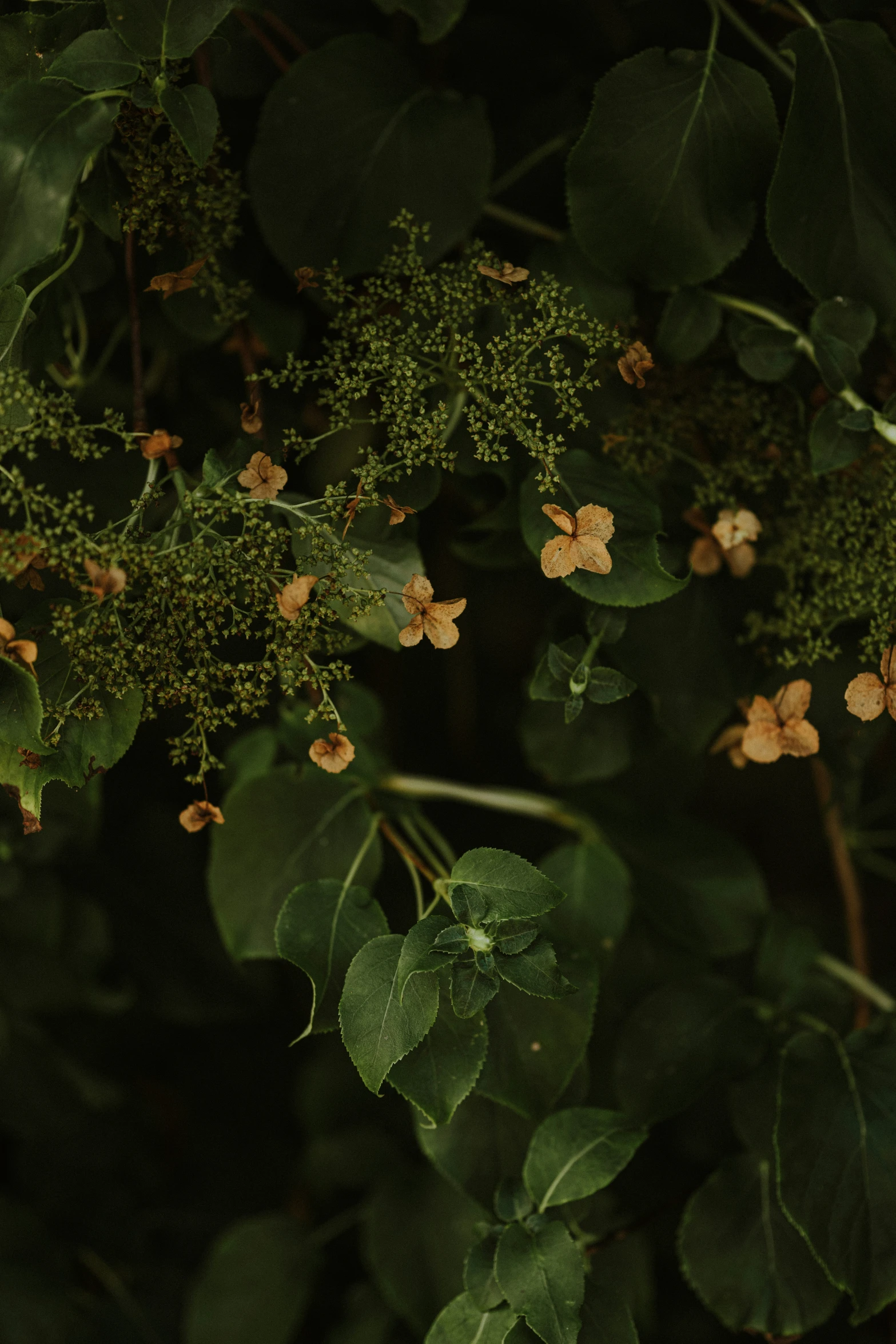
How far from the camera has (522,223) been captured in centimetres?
66

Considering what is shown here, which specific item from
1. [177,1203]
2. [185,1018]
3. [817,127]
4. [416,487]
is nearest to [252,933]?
[416,487]

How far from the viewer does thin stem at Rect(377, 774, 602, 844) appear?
760 mm

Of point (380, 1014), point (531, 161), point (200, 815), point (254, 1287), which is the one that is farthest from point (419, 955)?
point (254, 1287)

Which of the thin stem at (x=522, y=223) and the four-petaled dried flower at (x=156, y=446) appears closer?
the four-petaled dried flower at (x=156, y=446)

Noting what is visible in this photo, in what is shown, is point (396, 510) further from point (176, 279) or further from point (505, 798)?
point (505, 798)

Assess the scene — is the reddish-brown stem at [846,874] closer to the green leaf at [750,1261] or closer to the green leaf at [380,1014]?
the green leaf at [750,1261]

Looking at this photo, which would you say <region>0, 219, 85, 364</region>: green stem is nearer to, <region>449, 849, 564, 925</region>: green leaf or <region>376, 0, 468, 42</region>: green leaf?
<region>376, 0, 468, 42</region>: green leaf

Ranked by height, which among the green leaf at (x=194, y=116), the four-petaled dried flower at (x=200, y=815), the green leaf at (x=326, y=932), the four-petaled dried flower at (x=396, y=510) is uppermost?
the green leaf at (x=194, y=116)

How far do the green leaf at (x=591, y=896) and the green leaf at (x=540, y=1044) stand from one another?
0.09 m

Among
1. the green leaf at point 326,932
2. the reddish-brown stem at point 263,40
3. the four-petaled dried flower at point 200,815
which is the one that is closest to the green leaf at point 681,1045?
the green leaf at point 326,932

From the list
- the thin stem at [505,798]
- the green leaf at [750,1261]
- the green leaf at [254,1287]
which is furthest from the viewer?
the green leaf at [254,1287]

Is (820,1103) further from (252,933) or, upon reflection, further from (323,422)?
(323,422)

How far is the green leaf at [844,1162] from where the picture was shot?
57 cm

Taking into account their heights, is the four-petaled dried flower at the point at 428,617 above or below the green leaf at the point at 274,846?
above
